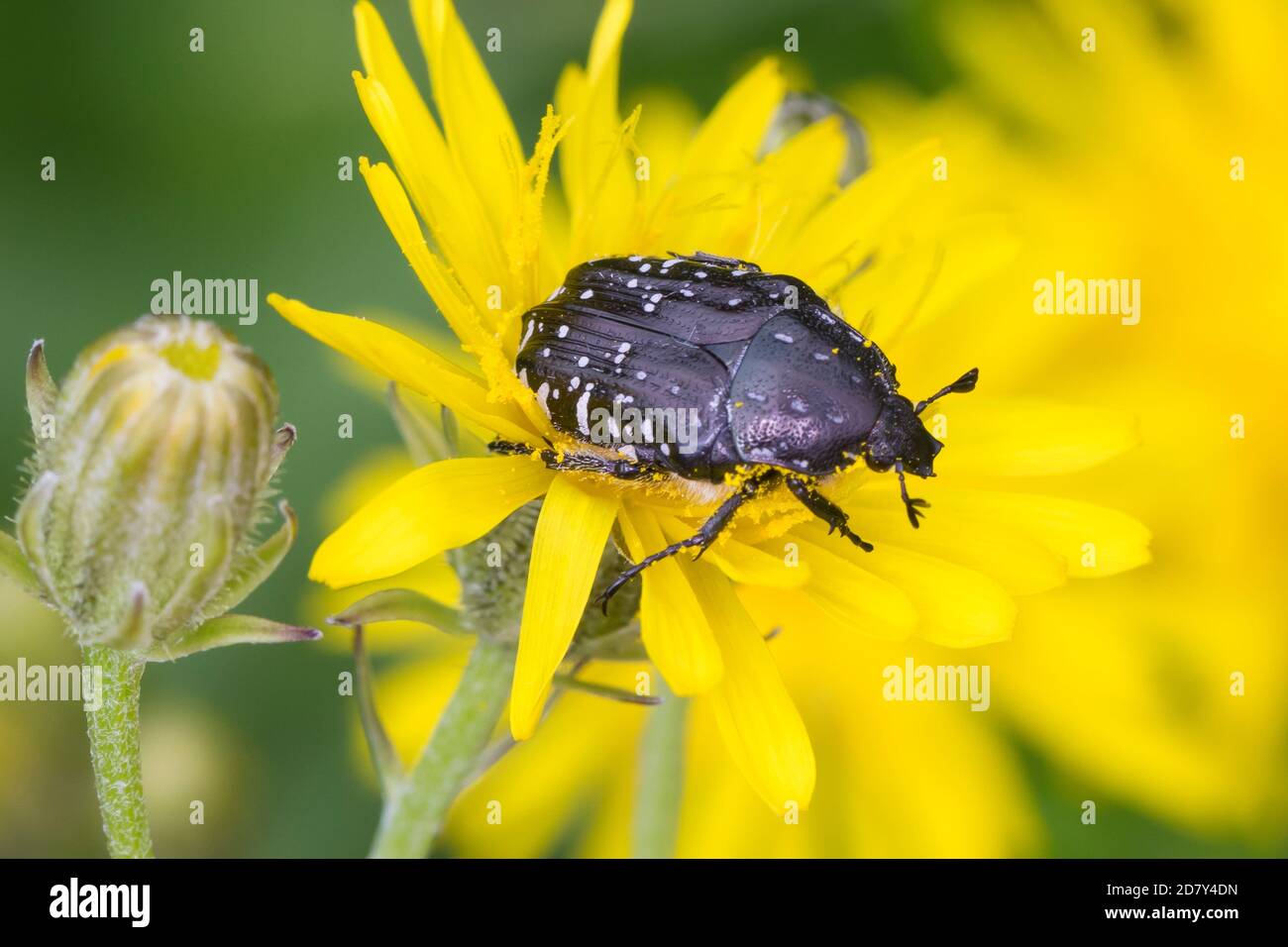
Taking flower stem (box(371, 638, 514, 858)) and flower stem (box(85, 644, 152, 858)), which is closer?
flower stem (box(85, 644, 152, 858))

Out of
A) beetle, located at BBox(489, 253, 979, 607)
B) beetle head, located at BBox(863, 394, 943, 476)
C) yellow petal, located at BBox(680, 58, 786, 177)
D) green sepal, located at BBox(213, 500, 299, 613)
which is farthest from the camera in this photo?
yellow petal, located at BBox(680, 58, 786, 177)

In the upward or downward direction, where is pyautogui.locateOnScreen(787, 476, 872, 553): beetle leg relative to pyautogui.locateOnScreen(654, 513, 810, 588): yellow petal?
upward

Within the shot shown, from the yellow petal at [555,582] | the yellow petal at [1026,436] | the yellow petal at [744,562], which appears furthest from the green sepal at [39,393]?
the yellow petal at [1026,436]

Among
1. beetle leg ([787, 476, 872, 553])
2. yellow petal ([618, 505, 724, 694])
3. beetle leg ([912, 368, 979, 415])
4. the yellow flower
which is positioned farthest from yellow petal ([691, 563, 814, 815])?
beetle leg ([912, 368, 979, 415])

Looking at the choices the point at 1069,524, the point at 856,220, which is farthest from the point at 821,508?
the point at 856,220

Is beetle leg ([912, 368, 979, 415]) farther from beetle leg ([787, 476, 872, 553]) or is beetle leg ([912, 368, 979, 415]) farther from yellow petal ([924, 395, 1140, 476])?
beetle leg ([787, 476, 872, 553])
